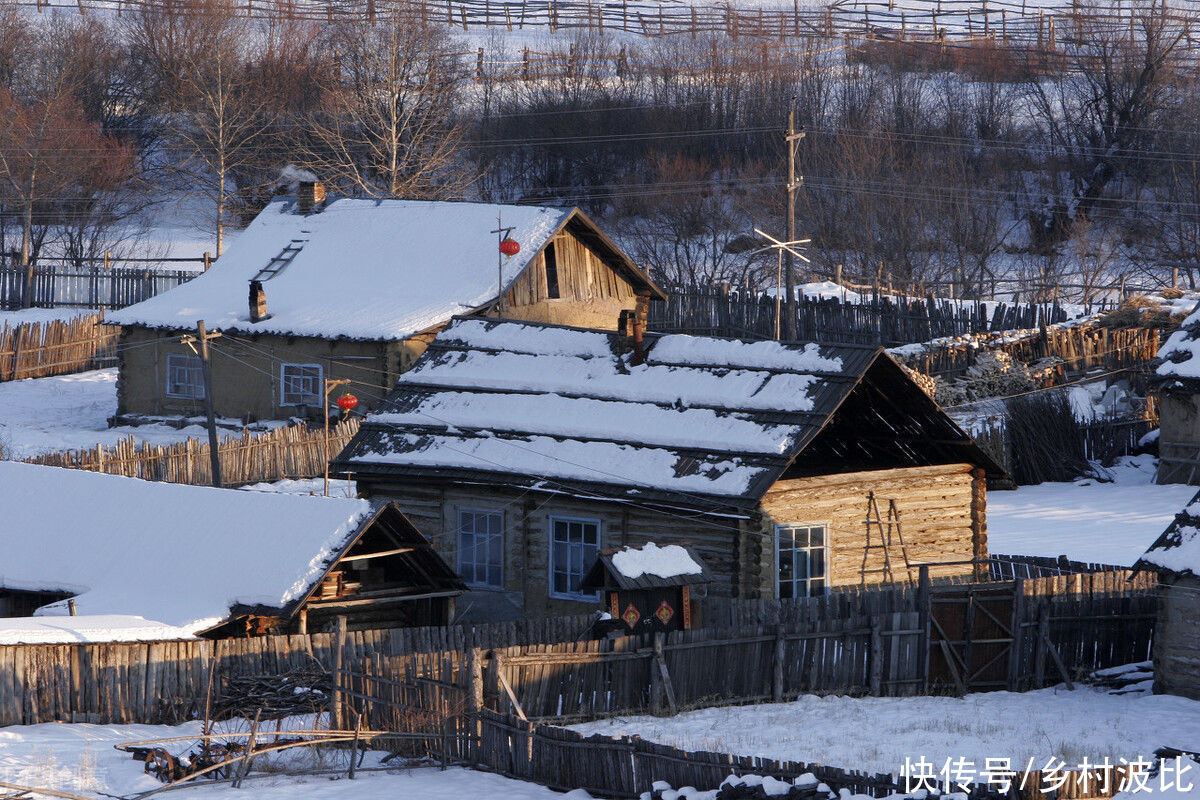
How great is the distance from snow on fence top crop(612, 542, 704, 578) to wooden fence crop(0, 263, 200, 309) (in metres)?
32.1

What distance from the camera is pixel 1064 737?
1552 cm

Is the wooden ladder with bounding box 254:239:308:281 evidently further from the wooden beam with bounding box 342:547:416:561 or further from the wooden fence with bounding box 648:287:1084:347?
the wooden beam with bounding box 342:547:416:561

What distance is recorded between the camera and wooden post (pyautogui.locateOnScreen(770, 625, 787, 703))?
1684 cm

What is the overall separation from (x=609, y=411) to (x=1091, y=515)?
1157cm

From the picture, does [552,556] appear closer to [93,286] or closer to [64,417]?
[64,417]

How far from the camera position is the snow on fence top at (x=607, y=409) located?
62.8 feet

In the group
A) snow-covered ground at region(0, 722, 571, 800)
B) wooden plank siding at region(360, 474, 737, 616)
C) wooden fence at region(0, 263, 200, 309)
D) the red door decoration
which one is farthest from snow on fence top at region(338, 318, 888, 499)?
wooden fence at region(0, 263, 200, 309)

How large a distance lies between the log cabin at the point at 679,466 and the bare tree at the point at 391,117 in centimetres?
2790

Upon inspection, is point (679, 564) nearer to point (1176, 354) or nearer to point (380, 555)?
point (380, 555)

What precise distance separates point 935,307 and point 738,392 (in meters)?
23.4

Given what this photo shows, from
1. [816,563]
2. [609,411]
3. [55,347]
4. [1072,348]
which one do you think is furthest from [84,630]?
[1072,348]

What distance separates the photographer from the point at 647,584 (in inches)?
659

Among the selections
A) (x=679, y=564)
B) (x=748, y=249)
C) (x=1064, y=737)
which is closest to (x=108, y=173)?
(x=748, y=249)

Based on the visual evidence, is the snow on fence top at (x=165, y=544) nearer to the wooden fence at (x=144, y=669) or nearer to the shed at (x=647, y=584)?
the wooden fence at (x=144, y=669)
